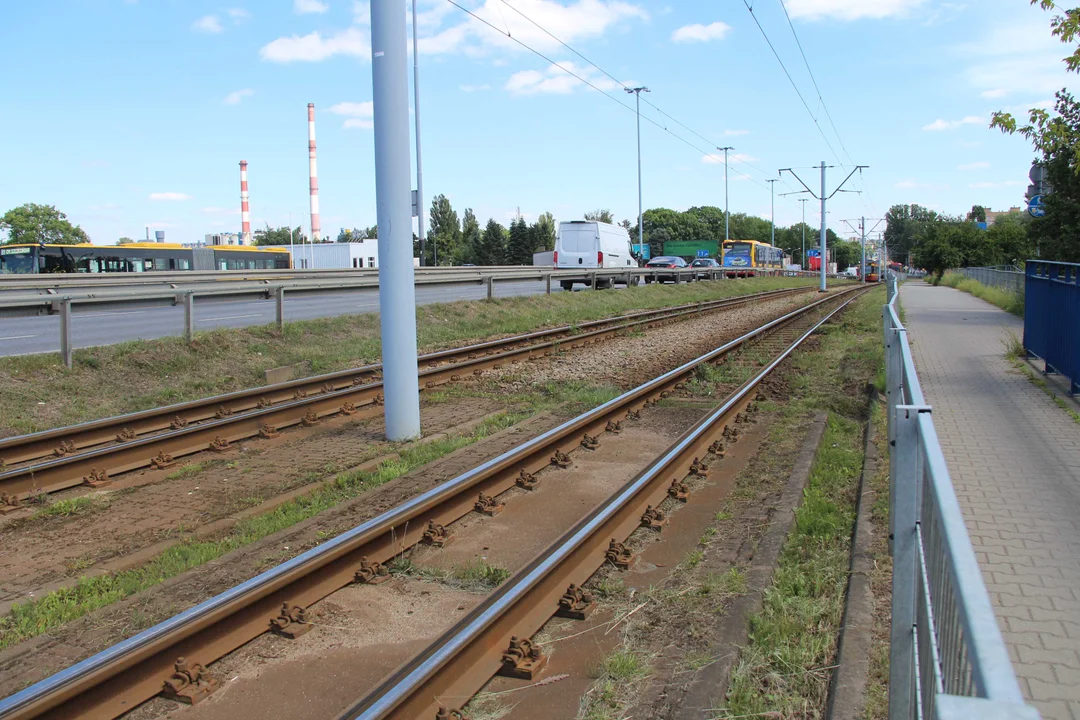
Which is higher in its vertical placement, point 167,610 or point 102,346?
point 102,346

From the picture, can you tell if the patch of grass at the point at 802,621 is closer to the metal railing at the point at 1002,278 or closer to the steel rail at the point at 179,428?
the steel rail at the point at 179,428

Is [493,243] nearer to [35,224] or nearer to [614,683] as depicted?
[35,224]

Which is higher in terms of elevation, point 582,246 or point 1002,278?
point 582,246

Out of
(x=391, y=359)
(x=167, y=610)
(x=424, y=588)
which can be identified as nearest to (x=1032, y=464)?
(x=424, y=588)

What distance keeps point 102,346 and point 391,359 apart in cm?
572

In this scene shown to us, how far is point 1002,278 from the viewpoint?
33.6 m

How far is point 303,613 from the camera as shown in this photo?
4430mm

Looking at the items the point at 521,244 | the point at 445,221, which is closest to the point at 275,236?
the point at 445,221

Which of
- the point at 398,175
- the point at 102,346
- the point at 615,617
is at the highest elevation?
the point at 398,175

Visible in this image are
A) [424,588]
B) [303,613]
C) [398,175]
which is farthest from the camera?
[398,175]

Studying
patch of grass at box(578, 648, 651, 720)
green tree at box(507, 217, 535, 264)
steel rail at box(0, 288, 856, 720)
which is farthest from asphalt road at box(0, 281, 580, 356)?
green tree at box(507, 217, 535, 264)

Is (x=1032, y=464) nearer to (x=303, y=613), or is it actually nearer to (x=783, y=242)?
(x=303, y=613)

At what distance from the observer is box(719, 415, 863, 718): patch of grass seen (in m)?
3.58

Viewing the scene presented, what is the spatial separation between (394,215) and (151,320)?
11.4 m
